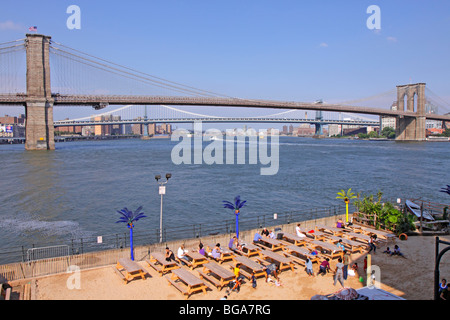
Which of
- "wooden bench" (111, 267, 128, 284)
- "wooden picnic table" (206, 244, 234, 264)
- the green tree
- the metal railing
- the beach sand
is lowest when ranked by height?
the metal railing

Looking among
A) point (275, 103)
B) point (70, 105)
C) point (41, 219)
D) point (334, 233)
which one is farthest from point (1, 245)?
point (275, 103)

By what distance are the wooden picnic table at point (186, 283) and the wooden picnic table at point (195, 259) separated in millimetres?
930

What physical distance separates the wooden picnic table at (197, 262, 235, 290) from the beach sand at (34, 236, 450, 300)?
16 centimetres

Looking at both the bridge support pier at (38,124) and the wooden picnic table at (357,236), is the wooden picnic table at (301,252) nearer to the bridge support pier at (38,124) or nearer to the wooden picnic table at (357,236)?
the wooden picnic table at (357,236)

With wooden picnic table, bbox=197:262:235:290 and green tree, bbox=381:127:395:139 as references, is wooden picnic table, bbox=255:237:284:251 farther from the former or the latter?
green tree, bbox=381:127:395:139

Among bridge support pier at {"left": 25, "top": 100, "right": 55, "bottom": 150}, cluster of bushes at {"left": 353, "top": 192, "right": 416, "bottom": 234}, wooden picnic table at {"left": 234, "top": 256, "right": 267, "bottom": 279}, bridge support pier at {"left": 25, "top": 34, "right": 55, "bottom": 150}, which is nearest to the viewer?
wooden picnic table at {"left": 234, "top": 256, "right": 267, "bottom": 279}

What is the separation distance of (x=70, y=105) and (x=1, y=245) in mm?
54615

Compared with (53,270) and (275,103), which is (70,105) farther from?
(53,270)

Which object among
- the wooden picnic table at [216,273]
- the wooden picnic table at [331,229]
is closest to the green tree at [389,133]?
the wooden picnic table at [331,229]

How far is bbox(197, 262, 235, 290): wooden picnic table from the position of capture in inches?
332

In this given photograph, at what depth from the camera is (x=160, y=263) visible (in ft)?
33.1

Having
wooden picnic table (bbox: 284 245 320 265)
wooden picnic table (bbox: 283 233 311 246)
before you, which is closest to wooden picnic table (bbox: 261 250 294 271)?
wooden picnic table (bbox: 284 245 320 265)

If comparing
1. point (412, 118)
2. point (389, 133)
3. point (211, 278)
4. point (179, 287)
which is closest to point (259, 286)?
point (211, 278)

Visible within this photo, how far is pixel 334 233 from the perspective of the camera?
1298 centimetres
